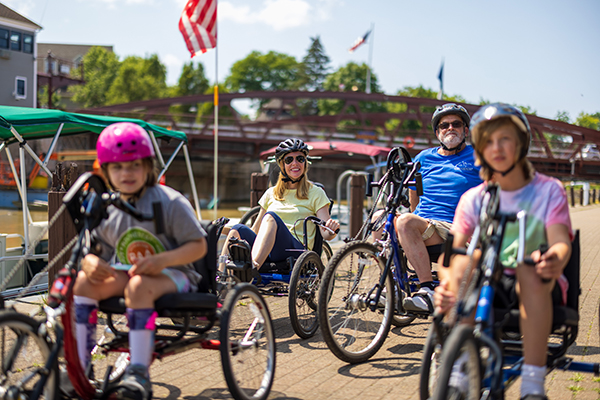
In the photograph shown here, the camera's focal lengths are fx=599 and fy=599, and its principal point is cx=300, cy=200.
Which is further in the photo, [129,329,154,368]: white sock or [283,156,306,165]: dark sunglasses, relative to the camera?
[283,156,306,165]: dark sunglasses

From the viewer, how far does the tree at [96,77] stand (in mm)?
73000

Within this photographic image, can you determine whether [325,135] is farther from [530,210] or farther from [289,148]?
[530,210]

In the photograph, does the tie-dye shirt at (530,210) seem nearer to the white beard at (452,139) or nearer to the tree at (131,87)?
the white beard at (452,139)

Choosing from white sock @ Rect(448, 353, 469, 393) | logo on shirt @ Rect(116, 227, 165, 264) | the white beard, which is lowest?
white sock @ Rect(448, 353, 469, 393)

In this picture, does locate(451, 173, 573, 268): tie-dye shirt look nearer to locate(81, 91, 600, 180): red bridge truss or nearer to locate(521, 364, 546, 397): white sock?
locate(521, 364, 546, 397): white sock

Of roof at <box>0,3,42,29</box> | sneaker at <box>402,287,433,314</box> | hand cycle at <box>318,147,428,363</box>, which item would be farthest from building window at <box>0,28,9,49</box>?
sneaker at <box>402,287,433,314</box>

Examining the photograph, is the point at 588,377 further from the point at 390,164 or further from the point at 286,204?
the point at 286,204

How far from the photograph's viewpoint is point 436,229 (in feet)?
14.4

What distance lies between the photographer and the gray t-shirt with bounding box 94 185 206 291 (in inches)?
110

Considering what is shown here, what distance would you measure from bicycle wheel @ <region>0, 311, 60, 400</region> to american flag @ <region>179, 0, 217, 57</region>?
37.7 ft

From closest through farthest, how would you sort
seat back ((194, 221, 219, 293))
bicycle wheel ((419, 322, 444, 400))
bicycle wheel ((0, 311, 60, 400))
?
bicycle wheel ((0, 311, 60, 400)) < bicycle wheel ((419, 322, 444, 400)) < seat back ((194, 221, 219, 293))

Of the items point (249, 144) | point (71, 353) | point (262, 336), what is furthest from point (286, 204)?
point (249, 144)

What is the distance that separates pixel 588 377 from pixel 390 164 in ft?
6.03

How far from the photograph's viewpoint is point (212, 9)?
13.1m
